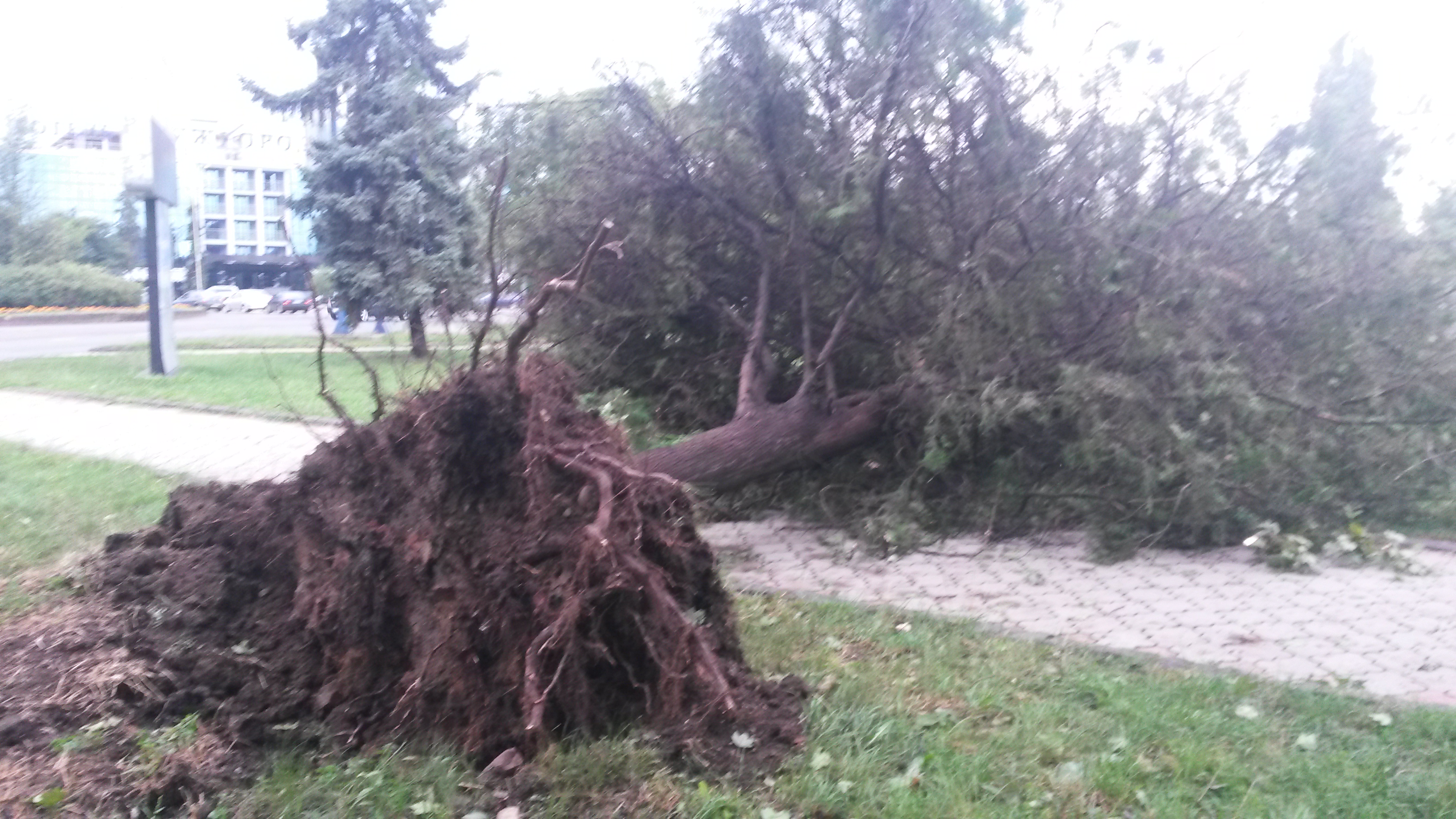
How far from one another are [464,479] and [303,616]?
797 mm

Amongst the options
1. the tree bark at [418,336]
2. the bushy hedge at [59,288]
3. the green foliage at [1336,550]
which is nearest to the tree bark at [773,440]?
the tree bark at [418,336]

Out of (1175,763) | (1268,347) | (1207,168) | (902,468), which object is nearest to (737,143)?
(902,468)

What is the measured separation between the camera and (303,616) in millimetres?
4246

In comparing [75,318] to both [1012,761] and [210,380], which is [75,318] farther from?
[1012,761]

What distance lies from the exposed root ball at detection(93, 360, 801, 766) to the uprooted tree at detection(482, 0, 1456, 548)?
2.39m

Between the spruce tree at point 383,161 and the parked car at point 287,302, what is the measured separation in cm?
1420

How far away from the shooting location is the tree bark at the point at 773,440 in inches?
268

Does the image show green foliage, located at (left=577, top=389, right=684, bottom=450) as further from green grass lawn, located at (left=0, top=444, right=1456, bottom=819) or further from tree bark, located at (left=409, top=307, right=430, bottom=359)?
green grass lawn, located at (left=0, top=444, right=1456, bottom=819)

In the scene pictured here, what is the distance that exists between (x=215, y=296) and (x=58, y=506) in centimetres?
4539

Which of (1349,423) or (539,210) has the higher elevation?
(539,210)

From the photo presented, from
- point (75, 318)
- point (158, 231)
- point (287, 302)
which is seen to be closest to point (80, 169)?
point (287, 302)

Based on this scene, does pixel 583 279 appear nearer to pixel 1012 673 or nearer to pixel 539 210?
pixel 1012 673

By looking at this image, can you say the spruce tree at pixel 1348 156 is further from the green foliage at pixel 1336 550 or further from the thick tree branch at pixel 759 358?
the thick tree branch at pixel 759 358

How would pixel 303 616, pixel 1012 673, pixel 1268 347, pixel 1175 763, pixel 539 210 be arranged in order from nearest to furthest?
A: pixel 1175 763 < pixel 303 616 < pixel 1012 673 < pixel 1268 347 < pixel 539 210
